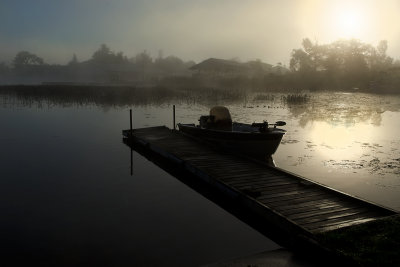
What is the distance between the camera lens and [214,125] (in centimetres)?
1628

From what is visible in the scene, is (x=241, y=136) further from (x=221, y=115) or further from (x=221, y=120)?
(x=221, y=115)

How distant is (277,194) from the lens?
30.4 feet

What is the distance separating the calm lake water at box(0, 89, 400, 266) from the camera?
24.8 ft

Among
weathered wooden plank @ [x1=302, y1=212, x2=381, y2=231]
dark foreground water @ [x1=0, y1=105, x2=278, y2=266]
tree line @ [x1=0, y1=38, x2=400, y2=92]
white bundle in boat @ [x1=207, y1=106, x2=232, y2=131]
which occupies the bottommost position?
dark foreground water @ [x1=0, y1=105, x2=278, y2=266]

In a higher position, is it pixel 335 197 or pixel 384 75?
pixel 384 75

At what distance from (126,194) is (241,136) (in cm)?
555

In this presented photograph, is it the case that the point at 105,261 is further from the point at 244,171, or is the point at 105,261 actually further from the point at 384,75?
the point at 384,75

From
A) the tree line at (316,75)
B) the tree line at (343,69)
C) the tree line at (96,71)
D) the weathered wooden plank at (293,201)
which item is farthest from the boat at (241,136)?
the tree line at (96,71)

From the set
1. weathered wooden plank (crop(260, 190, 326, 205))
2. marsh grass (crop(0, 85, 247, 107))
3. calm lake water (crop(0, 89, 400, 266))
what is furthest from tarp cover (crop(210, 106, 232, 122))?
marsh grass (crop(0, 85, 247, 107))

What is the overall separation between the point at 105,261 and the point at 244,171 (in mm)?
5749

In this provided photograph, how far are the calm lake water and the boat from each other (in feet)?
3.28

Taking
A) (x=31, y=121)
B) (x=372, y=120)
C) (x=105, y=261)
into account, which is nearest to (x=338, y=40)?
(x=372, y=120)

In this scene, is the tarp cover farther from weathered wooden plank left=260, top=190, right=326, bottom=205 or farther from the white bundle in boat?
weathered wooden plank left=260, top=190, right=326, bottom=205

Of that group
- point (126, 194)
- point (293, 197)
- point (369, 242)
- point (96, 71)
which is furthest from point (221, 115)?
point (96, 71)
